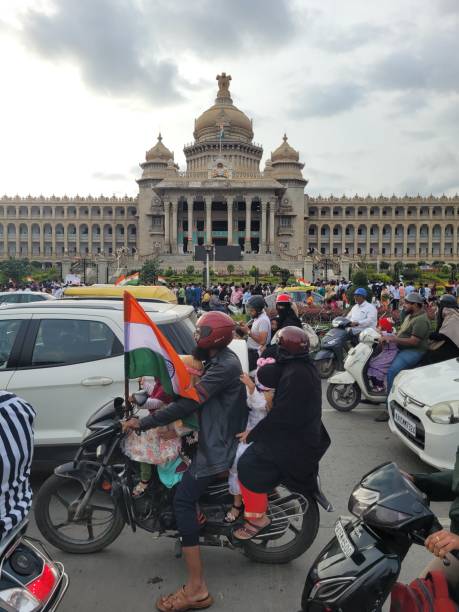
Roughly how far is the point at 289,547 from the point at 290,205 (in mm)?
65785

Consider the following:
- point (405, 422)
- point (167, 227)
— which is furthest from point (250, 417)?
point (167, 227)

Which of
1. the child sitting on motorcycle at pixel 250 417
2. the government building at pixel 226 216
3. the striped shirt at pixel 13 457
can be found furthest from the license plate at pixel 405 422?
the government building at pixel 226 216

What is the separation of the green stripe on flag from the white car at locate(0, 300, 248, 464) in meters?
1.43

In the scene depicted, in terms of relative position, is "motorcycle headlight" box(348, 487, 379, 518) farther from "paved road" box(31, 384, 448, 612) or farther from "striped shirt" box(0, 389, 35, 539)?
"striped shirt" box(0, 389, 35, 539)

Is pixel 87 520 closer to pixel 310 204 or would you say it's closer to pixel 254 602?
pixel 254 602

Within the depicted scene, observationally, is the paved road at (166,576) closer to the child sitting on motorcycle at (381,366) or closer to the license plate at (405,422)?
the license plate at (405,422)

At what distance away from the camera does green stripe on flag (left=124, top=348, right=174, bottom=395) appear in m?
3.36

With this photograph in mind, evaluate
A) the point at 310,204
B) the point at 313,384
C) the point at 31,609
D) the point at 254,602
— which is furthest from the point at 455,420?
the point at 310,204

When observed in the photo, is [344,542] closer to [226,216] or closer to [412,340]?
[412,340]

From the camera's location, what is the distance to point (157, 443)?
3471 millimetres

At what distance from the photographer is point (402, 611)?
85.6 inches

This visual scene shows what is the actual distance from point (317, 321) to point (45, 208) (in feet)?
228

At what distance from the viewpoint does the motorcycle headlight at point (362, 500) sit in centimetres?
230

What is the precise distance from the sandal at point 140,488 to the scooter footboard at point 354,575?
1.47 m
